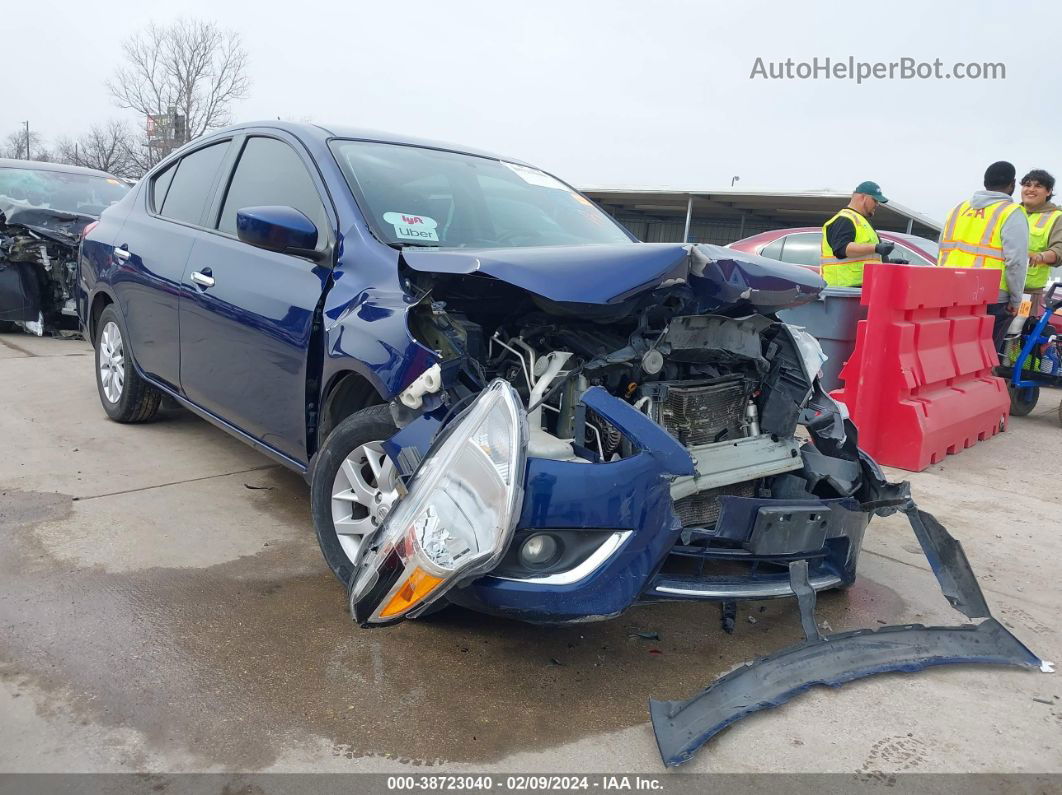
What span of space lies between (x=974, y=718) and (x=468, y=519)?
1.61m

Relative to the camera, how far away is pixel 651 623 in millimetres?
3010

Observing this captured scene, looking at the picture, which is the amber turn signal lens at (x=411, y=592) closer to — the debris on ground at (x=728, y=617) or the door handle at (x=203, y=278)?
the debris on ground at (x=728, y=617)

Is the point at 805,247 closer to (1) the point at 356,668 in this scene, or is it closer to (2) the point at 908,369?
(2) the point at 908,369

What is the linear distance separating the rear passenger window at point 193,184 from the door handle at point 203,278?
399 mm

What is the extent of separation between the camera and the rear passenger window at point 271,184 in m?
3.43

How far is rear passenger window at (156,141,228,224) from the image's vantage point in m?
4.23

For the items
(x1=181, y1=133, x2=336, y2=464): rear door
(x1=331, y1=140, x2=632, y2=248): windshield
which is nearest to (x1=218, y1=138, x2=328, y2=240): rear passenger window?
(x1=181, y1=133, x2=336, y2=464): rear door

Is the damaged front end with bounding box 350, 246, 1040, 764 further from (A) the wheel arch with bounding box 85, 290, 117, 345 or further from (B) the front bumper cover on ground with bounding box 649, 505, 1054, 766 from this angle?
(A) the wheel arch with bounding box 85, 290, 117, 345

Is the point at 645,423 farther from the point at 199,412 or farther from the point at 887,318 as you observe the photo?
the point at 887,318

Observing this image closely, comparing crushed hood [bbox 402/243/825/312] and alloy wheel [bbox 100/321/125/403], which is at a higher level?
crushed hood [bbox 402/243/825/312]

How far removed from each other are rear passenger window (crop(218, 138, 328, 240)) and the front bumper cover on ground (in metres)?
2.14

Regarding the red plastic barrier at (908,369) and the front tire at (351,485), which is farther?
the red plastic barrier at (908,369)

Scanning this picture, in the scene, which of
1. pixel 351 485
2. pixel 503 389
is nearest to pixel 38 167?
pixel 351 485

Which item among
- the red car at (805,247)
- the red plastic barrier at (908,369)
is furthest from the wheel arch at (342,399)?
the red car at (805,247)
